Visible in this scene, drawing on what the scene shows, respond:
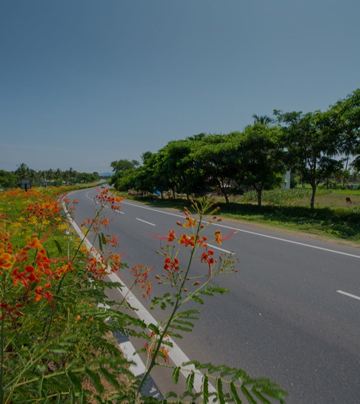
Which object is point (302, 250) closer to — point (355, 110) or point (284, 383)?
point (284, 383)

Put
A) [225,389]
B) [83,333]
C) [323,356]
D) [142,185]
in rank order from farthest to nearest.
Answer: [142,185] < [323,356] < [225,389] < [83,333]

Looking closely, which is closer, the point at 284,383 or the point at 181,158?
the point at 284,383

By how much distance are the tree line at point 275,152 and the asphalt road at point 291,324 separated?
7498mm

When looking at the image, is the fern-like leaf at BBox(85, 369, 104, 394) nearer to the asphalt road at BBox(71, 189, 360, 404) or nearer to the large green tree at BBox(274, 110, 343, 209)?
the asphalt road at BBox(71, 189, 360, 404)

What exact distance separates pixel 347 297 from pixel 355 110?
344 inches

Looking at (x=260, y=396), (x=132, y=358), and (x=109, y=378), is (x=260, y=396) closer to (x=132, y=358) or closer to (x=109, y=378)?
(x=109, y=378)

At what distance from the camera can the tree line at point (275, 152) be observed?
11.5 metres

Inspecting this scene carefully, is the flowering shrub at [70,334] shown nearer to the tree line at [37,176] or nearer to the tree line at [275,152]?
the tree line at [275,152]

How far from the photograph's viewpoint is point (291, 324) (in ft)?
11.5

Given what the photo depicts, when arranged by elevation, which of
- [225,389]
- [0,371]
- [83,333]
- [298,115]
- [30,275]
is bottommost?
[225,389]

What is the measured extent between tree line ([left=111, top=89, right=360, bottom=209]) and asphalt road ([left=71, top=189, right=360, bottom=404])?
7.50 m

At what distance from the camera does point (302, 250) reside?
23.4 feet

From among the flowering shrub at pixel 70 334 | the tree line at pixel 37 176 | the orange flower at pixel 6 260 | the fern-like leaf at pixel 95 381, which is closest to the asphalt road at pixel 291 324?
the flowering shrub at pixel 70 334

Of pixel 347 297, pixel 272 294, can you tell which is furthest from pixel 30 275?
pixel 347 297
